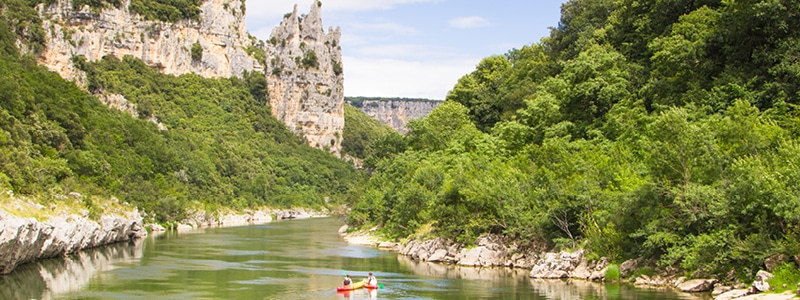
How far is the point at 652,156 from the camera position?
3922 cm

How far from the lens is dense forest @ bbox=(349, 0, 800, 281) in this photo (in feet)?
113

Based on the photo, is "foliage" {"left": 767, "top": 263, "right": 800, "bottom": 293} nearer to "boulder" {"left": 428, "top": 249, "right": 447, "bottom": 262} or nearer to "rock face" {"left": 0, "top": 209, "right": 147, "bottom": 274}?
"boulder" {"left": 428, "top": 249, "right": 447, "bottom": 262}

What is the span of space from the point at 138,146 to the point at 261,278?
67.5m

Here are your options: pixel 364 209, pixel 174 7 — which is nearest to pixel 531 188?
pixel 364 209

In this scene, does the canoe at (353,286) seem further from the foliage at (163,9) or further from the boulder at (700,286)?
the foliage at (163,9)

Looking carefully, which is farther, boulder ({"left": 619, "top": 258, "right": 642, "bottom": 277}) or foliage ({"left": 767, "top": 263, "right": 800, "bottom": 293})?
boulder ({"left": 619, "top": 258, "right": 642, "bottom": 277})

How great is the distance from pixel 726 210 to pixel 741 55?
18.3 metres

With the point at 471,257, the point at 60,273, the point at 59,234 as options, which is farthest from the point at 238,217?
the point at 60,273

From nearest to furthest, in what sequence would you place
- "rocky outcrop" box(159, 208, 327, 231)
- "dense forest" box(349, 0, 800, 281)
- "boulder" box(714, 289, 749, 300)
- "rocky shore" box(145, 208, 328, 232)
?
"boulder" box(714, 289, 749, 300), "dense forest" box(349, 0, 800, 281), "rocky shore" box(145, 208, 328, 232), "rocky outcrop" box(159, 208, 327, 231)

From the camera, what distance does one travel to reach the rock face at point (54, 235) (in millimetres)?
40250

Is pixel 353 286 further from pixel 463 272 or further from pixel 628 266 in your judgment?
pixel 628 266

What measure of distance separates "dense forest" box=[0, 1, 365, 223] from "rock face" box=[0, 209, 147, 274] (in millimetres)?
2092

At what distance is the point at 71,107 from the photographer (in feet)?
285

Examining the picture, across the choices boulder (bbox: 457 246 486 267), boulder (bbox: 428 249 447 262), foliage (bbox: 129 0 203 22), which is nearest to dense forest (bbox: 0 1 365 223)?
foliage (bbox: 129 0 203 22)
